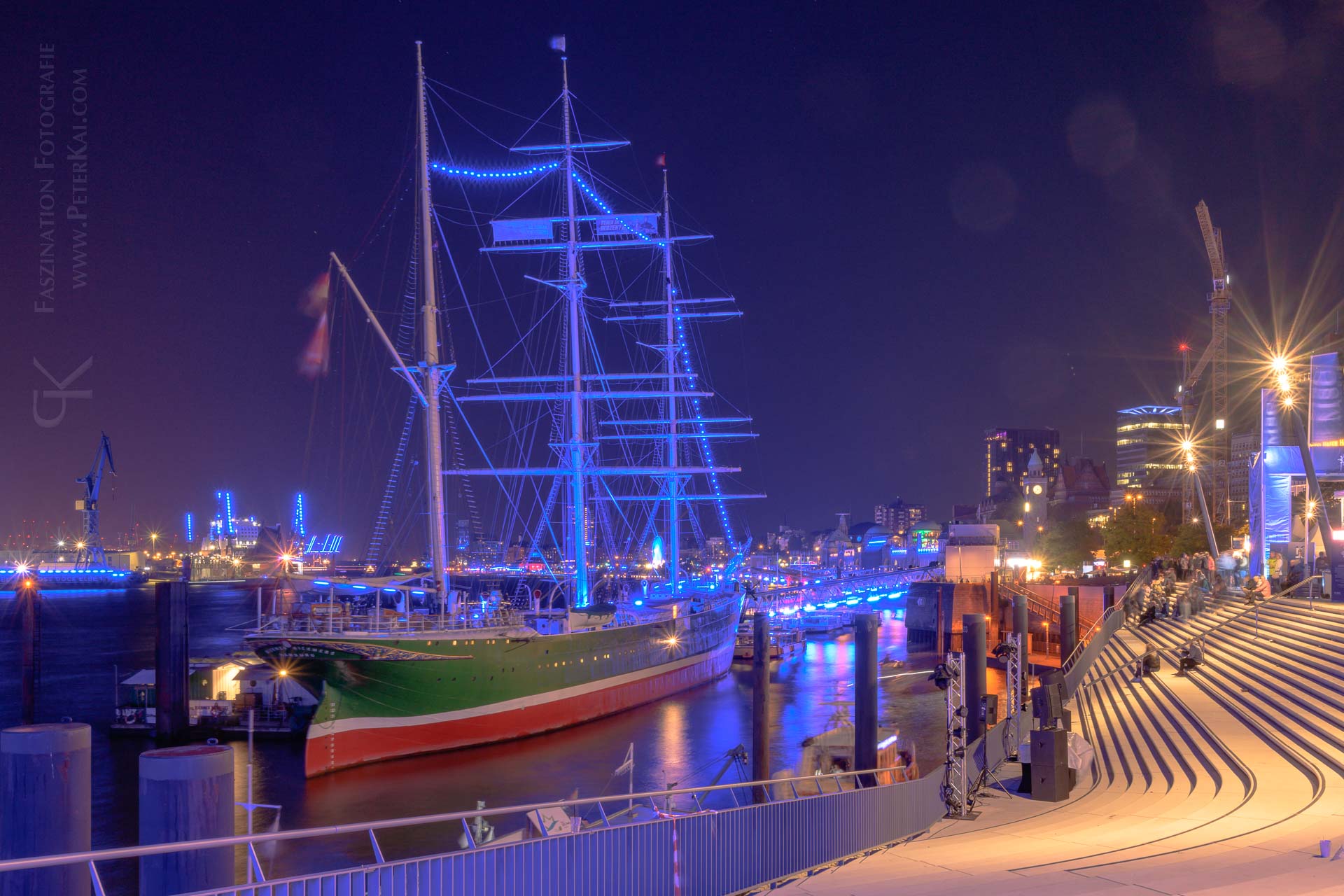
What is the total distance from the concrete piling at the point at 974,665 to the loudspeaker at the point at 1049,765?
632 centimetres

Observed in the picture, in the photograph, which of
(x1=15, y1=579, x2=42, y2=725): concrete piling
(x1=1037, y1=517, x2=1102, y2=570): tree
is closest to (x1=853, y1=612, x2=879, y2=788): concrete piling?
(x1=15, y1=579, x2=42, y2=725): concrete piling

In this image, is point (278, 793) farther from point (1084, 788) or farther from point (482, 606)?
point (1084, 788)

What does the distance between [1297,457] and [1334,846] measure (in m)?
28.9

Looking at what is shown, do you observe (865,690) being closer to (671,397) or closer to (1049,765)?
(1049,765)

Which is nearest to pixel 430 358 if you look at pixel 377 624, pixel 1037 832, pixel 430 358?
pixel 430 358

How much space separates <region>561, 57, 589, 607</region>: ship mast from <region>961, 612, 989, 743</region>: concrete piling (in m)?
20.5

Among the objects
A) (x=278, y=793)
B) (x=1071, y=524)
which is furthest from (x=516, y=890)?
(x=1071, y=524)

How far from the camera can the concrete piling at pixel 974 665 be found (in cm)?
1947

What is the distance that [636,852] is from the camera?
7.73 metres

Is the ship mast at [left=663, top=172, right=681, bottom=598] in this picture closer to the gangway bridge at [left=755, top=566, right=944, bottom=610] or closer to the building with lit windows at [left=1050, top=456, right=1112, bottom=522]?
the gangway bridge at [left=755, top=566, right=944, bottom=610]

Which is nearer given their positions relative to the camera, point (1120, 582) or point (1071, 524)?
point (1120, 582)

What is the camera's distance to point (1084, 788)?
42.9 ft

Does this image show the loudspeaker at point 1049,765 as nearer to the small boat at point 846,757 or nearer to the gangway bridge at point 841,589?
the small boat at point 846,757

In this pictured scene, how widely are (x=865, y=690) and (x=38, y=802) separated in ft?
48.0
